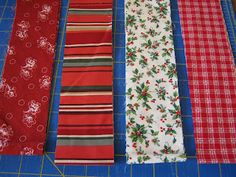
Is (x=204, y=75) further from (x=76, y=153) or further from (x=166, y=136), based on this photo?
(x=76, y=153)

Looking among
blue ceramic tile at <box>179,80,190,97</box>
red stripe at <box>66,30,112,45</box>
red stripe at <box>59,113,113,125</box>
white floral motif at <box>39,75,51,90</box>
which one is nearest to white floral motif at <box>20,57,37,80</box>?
white floral motif at <box>39,75,51,90</box>

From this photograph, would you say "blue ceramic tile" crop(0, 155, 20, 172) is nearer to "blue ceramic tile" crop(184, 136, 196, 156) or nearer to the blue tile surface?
the blue tile surface

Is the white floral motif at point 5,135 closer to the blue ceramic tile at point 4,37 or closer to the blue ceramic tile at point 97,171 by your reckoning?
the blue ceramic tile at point 97,171

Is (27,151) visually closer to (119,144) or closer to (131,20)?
(119,144)

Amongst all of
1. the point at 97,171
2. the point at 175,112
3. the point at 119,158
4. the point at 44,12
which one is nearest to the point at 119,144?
the point at 119,158

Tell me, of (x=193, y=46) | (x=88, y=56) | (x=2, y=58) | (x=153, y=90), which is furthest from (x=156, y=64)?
(x=2, y=58)

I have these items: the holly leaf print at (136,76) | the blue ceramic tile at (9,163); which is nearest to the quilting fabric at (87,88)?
the holly leaf print at (136,76)
